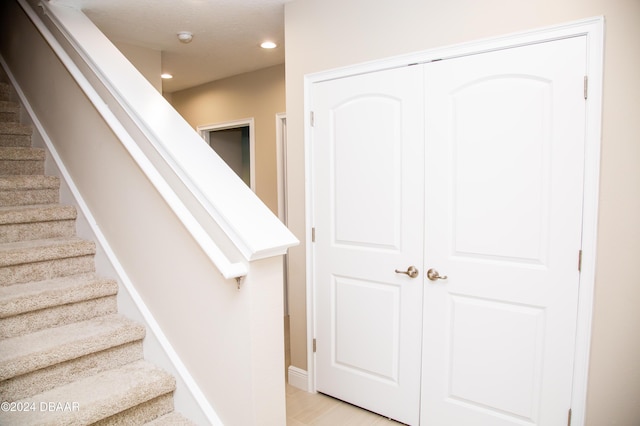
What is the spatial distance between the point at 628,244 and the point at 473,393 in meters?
1.02

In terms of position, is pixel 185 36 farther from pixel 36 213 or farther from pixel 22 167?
pixel 36 213

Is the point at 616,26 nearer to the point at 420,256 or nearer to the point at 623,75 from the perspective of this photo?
the point at 623,75

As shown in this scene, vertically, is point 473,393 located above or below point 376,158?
below

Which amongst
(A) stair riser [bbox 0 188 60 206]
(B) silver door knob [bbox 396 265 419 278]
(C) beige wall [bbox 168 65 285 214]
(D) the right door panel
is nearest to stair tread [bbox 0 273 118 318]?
(A) stair riser [bbox 0 188 60 206]

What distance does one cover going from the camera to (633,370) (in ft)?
5.80

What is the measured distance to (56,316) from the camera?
6.61 ft

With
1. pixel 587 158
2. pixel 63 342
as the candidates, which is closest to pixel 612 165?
pixel 587 158

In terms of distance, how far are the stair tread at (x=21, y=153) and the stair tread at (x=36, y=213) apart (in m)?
0.35

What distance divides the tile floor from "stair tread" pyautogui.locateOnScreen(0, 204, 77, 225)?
1750 millimetres

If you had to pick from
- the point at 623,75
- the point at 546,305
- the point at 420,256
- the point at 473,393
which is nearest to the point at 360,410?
the point at 473,393

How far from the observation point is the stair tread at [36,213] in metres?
2.28

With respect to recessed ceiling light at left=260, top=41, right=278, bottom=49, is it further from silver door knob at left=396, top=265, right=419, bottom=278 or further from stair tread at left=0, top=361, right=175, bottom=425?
stair tread at left=0, top=361, right=175, bottom=425

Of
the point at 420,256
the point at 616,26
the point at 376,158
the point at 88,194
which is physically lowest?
the point at 420,256

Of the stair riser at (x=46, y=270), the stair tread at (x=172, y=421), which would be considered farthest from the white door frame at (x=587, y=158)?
the stair riser at (x=46, y=270)
